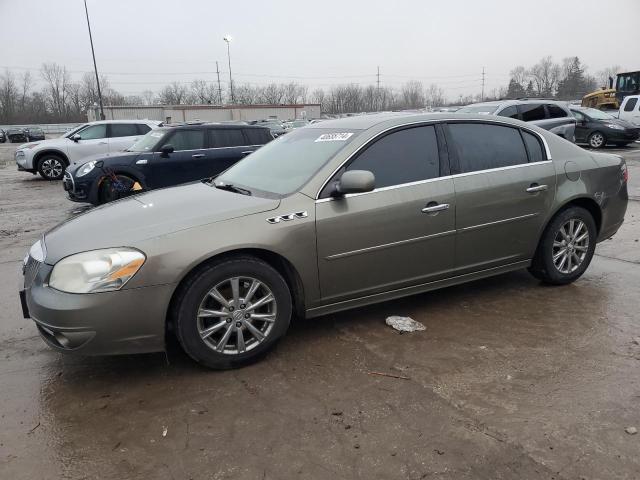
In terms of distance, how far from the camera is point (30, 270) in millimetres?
3303

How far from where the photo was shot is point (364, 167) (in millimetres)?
3730

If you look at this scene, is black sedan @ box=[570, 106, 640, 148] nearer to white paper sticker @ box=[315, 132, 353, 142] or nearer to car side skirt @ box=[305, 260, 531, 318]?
car side skirt @ box=[305, 260, 531, 318]

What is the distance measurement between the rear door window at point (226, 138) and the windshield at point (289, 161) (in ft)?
18.3

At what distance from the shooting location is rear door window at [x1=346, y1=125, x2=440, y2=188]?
3760 millimetres

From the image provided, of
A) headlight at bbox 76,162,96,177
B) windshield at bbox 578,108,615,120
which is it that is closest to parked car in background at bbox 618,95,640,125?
windshield at bbox 578,108,615,120

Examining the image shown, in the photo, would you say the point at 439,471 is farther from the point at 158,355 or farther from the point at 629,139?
the point at 629,139

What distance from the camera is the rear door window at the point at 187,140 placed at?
31.5ft

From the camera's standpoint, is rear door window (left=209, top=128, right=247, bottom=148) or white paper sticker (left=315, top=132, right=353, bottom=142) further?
rear door window (left=209, top=128, right=247, bottom=148)

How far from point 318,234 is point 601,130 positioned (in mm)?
18105

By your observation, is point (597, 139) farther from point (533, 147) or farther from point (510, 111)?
point (533, 147)

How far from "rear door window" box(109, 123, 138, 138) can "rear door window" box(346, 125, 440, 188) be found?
1238 centimetres

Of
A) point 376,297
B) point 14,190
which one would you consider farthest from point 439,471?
point 14,190

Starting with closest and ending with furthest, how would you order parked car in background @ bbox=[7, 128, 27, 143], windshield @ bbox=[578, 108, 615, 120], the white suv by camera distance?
the white suv, windshield @ bbox=[578, 108, 615, 120], parked car in background @ bbox=[7, 128, 27, 143]

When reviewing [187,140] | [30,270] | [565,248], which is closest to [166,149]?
[187,140]
